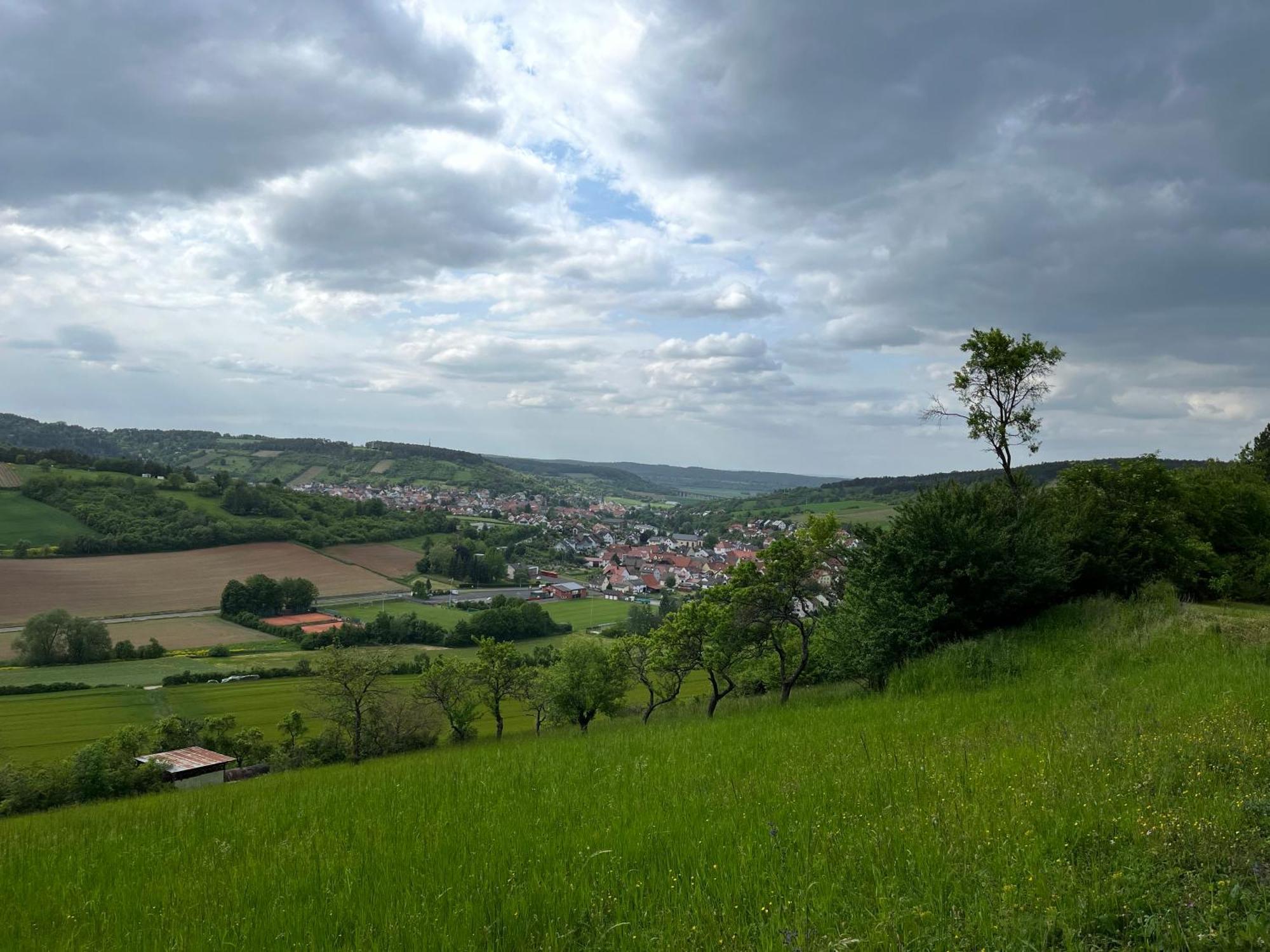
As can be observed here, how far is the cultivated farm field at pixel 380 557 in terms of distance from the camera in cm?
11569

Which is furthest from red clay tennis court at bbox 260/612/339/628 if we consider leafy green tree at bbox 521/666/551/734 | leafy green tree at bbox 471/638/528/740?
leafy green tree at bbox 521/666/551/734

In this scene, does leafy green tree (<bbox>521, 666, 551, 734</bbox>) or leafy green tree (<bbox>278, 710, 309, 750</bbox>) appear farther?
leafy green tree (<bbox>278, 710, 309, 750</bbox>)

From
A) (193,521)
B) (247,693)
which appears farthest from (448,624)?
(193,521)

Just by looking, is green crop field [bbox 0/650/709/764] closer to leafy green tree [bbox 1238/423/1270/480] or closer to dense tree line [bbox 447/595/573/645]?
dense tree line [bbox 447/595/573/645]

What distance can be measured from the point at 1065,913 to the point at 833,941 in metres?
1.19

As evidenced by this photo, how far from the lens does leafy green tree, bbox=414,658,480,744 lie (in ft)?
130

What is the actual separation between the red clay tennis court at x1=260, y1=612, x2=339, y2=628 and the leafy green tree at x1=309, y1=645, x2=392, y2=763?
170 feet

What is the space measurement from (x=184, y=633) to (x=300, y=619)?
13178 millimetres

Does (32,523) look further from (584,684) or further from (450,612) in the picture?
(584,684)

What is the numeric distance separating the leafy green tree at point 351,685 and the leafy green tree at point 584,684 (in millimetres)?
9508

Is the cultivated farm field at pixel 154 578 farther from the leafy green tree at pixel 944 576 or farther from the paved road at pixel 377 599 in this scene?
the leafy green tree at pixel 944 576

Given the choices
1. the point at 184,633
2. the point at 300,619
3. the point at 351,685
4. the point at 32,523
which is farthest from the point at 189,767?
the point at 32,523

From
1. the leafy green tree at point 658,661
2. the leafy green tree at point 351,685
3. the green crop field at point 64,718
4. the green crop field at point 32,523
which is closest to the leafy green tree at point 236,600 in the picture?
the green crop field at point 64,718

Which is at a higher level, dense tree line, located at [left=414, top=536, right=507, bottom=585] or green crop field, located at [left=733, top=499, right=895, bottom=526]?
green crop field, located at [left=733, top=499, right=895, bottom=526]
